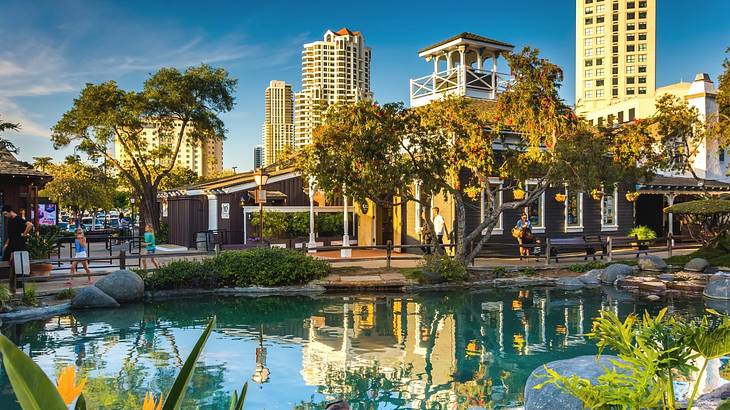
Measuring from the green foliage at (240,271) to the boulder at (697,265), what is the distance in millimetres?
11246

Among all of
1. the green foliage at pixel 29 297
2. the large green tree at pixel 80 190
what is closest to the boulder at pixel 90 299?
the green foliage at pixel 29 297

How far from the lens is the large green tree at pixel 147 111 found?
27.4 meters

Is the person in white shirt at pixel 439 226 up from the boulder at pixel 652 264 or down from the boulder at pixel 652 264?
up

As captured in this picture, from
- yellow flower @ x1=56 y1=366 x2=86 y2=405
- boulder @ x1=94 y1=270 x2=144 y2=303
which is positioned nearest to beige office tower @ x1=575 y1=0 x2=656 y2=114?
boulder @ x1=94 y1=270 x2=144 y2=303

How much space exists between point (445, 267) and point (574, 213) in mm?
9662

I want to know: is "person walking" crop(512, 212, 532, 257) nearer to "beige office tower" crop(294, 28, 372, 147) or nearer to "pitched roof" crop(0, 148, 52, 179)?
"pitched roof" crop(0, 148, 52, 179)

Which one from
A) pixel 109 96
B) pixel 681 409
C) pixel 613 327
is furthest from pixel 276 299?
pixel 109 96

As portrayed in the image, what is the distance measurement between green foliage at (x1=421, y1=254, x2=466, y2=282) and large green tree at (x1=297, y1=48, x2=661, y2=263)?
1969 mm

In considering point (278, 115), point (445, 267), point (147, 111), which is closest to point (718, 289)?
point (445, 267)

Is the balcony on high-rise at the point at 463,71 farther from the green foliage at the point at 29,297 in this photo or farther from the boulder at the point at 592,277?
the green foliage at the point at 29,297

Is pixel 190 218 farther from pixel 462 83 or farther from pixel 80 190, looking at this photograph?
pixel 80 190

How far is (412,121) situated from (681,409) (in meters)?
12.9

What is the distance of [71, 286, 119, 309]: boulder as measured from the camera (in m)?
13.1

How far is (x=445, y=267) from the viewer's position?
16250 mm
